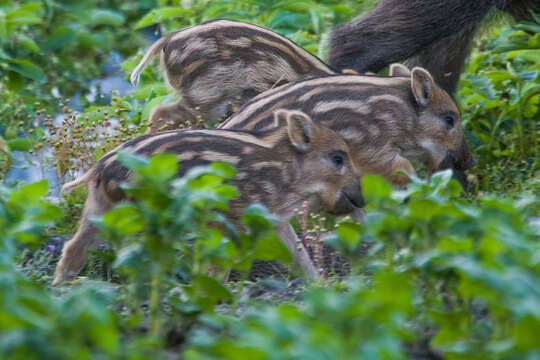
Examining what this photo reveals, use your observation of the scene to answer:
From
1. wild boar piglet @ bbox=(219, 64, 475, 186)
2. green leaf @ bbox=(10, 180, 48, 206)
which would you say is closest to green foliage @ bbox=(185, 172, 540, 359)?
green leaf @ bbox=(10, 180, 48, 206)

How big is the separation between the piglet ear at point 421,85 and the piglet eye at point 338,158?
0.59m

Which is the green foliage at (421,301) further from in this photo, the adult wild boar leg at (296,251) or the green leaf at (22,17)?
the green leaf at (22,17)

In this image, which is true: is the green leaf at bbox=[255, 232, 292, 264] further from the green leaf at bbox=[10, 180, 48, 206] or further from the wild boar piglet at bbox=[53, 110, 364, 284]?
the wild boar piglet at bbox=[53, 110, 364, 284]

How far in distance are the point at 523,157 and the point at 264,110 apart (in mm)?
1616

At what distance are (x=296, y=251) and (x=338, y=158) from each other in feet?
1.34

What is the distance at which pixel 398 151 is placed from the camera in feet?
11.1

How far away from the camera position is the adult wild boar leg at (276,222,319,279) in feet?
9.04

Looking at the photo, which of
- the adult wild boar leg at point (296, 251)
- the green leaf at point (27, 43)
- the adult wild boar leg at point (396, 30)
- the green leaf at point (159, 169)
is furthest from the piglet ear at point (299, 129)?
the green leaf at point (27, 43)

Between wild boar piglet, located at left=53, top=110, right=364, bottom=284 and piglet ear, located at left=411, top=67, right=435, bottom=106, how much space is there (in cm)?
54

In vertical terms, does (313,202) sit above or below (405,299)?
below

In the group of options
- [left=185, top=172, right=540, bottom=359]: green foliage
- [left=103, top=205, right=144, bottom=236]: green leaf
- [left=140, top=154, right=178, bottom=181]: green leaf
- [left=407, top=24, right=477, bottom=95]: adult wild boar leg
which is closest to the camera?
[left=185, top=172, right=540, bottom=359]: green foliage

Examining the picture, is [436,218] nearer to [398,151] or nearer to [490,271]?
[490,271]

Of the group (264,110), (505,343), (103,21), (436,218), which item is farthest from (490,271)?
(103,21)

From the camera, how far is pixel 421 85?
334cm
